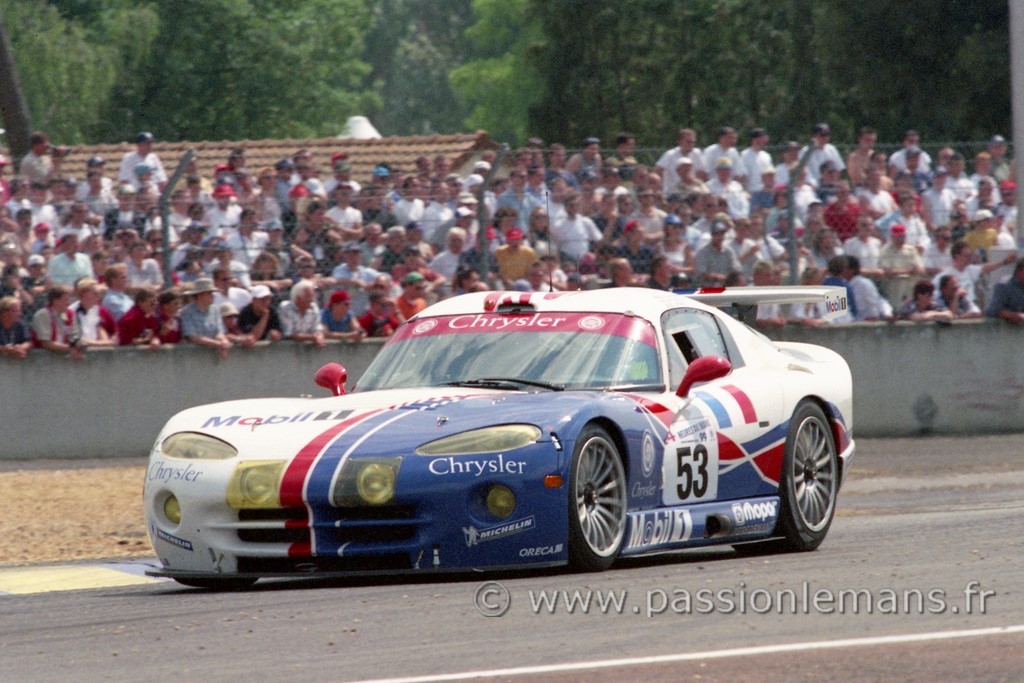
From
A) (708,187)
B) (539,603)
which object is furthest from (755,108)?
(539,603)

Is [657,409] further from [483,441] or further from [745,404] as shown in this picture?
[483,441]

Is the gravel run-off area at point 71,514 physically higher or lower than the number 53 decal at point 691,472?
lower

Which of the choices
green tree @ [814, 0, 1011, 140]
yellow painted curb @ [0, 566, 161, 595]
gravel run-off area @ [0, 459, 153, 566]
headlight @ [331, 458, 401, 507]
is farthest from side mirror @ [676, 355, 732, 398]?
green tree @ [814, 0, 1011, 140]

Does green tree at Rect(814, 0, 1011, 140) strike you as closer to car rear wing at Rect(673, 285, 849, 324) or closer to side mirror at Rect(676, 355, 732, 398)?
car rear wing at Rect(673, 285, 849, 324)

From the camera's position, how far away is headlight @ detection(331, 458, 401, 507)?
7.57 m

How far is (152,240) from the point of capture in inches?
607

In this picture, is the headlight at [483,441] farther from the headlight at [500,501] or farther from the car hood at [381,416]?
the headlight at [500,501]

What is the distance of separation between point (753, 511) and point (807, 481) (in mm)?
616

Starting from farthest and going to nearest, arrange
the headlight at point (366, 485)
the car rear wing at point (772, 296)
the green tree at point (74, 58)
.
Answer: the green tree at point (74, 58) < the car rear wing at point (772, 296) < the headlight at point (366, 485)

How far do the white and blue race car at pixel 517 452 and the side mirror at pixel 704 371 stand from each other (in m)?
0.01

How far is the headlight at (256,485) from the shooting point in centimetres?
770

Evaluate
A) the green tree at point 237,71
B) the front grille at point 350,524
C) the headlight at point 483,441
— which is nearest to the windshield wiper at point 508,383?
the headlight at point 483,441

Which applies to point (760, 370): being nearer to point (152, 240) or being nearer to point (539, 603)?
point (539, 603)

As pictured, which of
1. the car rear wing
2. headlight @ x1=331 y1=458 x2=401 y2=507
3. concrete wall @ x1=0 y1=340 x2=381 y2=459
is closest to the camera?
headlight @ x1=331 y1=458 x2=401 y2=507
